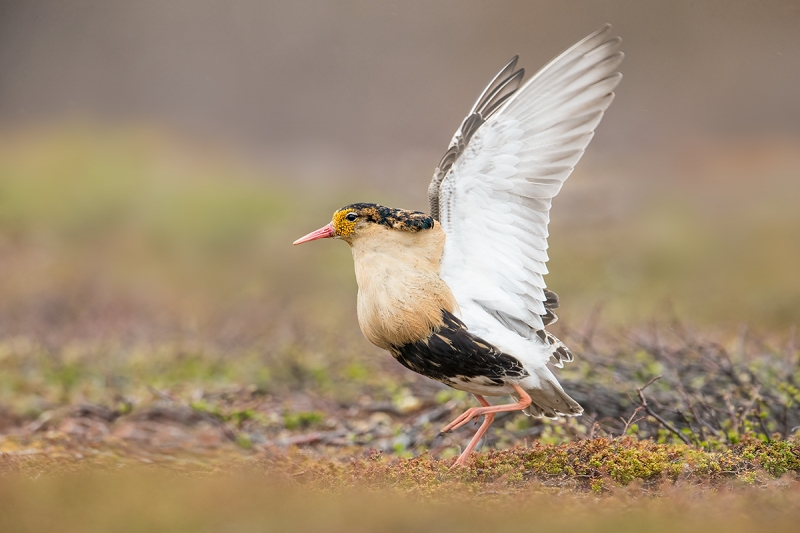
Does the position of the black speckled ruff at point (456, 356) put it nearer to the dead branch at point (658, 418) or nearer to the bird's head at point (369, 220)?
the bird's head at point (369, 220)

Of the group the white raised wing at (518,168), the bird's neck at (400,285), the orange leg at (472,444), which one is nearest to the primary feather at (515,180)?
the white raised wing at (518,168)

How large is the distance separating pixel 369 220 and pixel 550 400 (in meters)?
1.39

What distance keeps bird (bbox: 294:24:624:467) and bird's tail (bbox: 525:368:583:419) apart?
0.05m

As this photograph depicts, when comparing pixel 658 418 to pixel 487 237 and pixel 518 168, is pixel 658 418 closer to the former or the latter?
pixel 487 237

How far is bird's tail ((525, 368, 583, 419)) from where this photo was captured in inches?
164

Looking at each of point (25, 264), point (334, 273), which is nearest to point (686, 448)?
point (334, 273)

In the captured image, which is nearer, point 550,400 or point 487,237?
point 487,237

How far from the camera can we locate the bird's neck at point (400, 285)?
12.7 feet

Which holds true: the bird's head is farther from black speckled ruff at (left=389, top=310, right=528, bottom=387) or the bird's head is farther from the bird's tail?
the bird's tail

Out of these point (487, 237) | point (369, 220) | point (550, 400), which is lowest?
point (550, 400)

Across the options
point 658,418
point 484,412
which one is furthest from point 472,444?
point 658,418

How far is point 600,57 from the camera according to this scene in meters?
3.94

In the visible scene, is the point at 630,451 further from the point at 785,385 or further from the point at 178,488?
the point at 178,488

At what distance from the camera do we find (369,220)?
4059 mm
